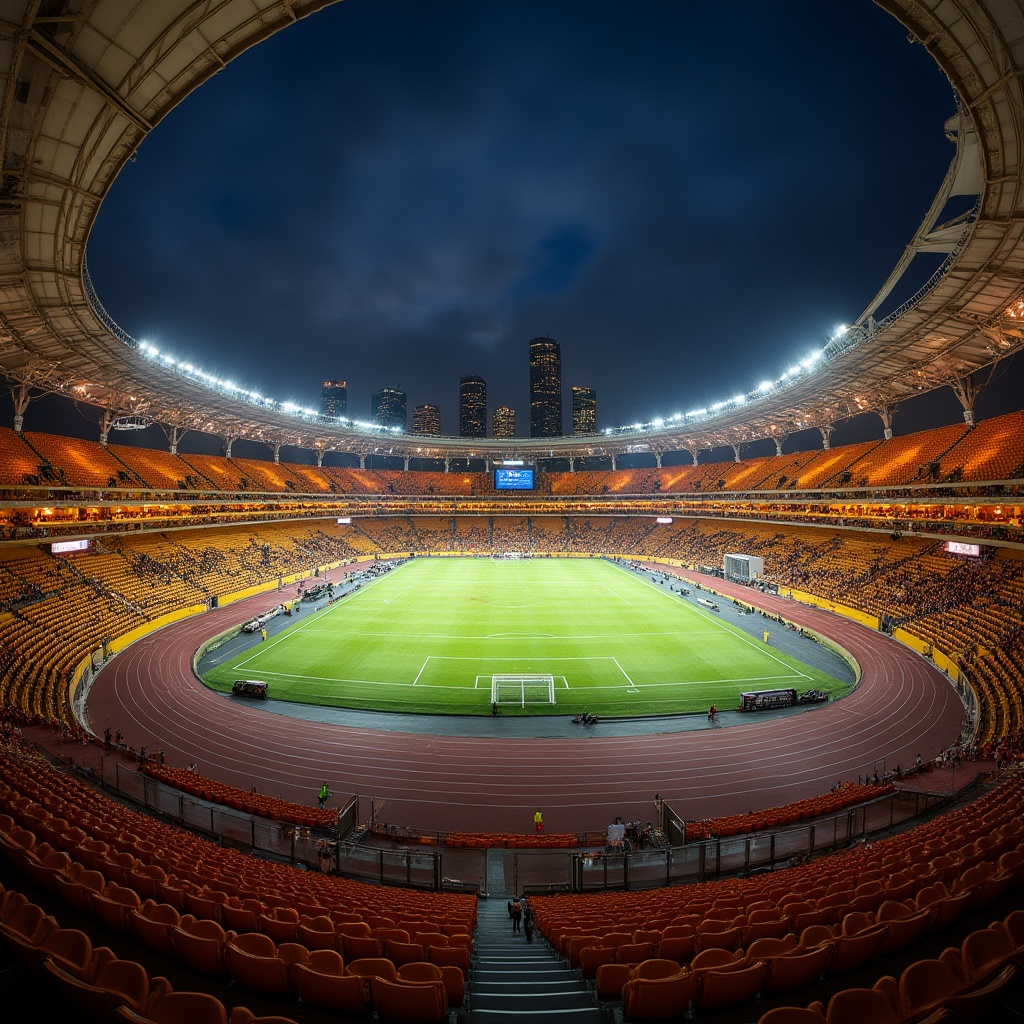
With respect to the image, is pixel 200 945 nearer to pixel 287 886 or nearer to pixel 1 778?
pixel 287 886

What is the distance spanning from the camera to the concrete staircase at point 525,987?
533cm

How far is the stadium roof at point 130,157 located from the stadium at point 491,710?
12cm

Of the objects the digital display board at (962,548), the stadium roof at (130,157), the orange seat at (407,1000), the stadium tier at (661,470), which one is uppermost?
the stadium roof at (130,157)

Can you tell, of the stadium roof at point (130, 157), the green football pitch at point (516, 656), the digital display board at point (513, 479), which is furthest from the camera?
the digital display board at point (513, 479)

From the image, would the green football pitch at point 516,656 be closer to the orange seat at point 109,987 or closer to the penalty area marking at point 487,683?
the penalty area marking at point 487,683

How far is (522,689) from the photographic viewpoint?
26.0 metres

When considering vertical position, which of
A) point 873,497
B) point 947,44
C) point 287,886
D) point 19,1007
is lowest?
point 287,886

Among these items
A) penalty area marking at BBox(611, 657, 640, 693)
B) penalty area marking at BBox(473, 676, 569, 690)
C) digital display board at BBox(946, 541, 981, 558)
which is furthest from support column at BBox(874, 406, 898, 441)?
penalty area marking at BBox(473, 676, 569, 690)

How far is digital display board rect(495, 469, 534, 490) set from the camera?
87938 mm

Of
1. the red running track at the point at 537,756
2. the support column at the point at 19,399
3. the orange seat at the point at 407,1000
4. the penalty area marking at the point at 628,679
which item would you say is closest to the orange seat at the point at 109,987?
the orange seat at the point at 407,1000

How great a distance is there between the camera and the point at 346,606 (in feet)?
145

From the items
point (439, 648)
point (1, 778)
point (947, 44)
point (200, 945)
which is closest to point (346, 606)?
point (439, 648)

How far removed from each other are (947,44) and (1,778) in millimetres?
29194

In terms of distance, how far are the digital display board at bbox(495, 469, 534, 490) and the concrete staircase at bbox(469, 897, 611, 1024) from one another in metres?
79.8
